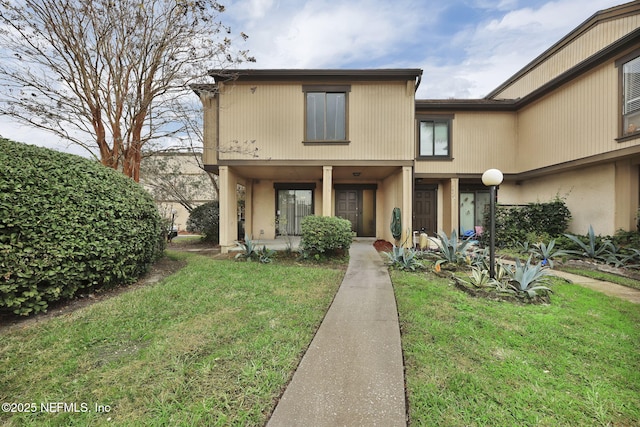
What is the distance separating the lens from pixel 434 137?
427 inches

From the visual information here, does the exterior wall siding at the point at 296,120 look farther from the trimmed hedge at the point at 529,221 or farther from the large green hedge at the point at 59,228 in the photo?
the large green hedge at the point at 59,228

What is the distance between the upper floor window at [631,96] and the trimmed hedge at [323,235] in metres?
7.93

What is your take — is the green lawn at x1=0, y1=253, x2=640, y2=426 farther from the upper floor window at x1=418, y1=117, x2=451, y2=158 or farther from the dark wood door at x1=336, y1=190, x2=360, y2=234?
the upper floor window at x1=418, y1=117, x2=451, y2=158

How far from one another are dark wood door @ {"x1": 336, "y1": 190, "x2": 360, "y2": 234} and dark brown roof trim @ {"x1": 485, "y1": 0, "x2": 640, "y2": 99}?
32.0 feet

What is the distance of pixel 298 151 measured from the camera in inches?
330

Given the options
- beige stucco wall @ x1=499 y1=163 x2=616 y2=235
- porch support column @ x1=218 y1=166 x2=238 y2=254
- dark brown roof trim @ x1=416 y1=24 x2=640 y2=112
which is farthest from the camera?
porch support column @ x1=218 y1=166 x2=238 y2=254

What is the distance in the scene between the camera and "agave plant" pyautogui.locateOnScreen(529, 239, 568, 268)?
20.6 feet

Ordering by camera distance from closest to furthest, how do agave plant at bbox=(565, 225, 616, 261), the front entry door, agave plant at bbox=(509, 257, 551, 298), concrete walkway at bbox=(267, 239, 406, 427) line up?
1. concrete walkway at bbox=(267, 239, 406, 427)
2. agave plant at bbox=(509, 257, 551, 298)
3. agave plant at bbox=(565, 225, 616, 261)
4. the front entry door

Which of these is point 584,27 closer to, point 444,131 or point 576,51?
point 576,51

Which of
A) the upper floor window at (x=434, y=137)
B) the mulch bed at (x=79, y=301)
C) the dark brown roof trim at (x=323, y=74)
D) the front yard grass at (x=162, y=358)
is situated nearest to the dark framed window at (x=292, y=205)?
the dark brown roof trim at (x=323, y=74)

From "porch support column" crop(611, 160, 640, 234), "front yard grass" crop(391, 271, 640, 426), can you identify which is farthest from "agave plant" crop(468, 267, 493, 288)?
"porch support column" crop(611, 160, 640, 234)

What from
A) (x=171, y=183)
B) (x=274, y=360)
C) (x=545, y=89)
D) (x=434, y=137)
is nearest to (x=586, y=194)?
(x=545, y=89)

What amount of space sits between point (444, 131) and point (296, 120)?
6530 millimetres

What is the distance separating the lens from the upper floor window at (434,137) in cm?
1076
